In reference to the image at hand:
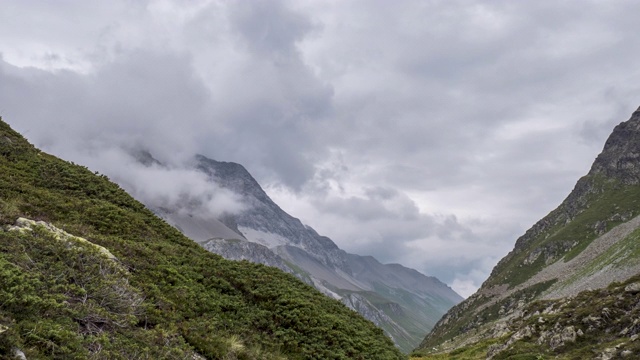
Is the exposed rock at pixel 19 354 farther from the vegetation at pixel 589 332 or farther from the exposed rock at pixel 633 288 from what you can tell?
the exposed rock at pixel 633 288

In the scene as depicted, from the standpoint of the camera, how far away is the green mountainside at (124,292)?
12258 millimetres

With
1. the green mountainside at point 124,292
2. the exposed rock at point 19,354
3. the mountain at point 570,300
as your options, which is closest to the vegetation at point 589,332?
the mountain at point 570,300

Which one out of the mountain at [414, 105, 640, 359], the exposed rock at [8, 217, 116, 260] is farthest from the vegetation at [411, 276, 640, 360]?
the exposed rock at [8, 217, 116, 260]

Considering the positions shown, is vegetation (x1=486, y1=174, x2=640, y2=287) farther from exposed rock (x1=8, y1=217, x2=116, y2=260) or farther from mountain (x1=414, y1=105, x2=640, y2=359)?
exposed rock (x1=8, y1=217, x2=116, y2=260)

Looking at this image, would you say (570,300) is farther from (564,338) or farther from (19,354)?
(19,354)

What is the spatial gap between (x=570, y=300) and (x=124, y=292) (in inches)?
2395

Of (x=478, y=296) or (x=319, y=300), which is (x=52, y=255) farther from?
(x=478, y=296)

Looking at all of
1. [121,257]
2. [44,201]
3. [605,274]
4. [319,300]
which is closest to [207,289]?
[121,257]

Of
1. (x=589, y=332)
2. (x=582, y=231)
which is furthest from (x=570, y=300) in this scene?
(x=582, y=231)

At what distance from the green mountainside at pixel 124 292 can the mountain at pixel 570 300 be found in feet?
74.8

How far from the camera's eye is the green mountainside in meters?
12.3

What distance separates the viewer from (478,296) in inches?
7357

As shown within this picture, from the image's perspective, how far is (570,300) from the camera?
182 feet

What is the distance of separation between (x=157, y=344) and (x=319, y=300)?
1588 centimetres
